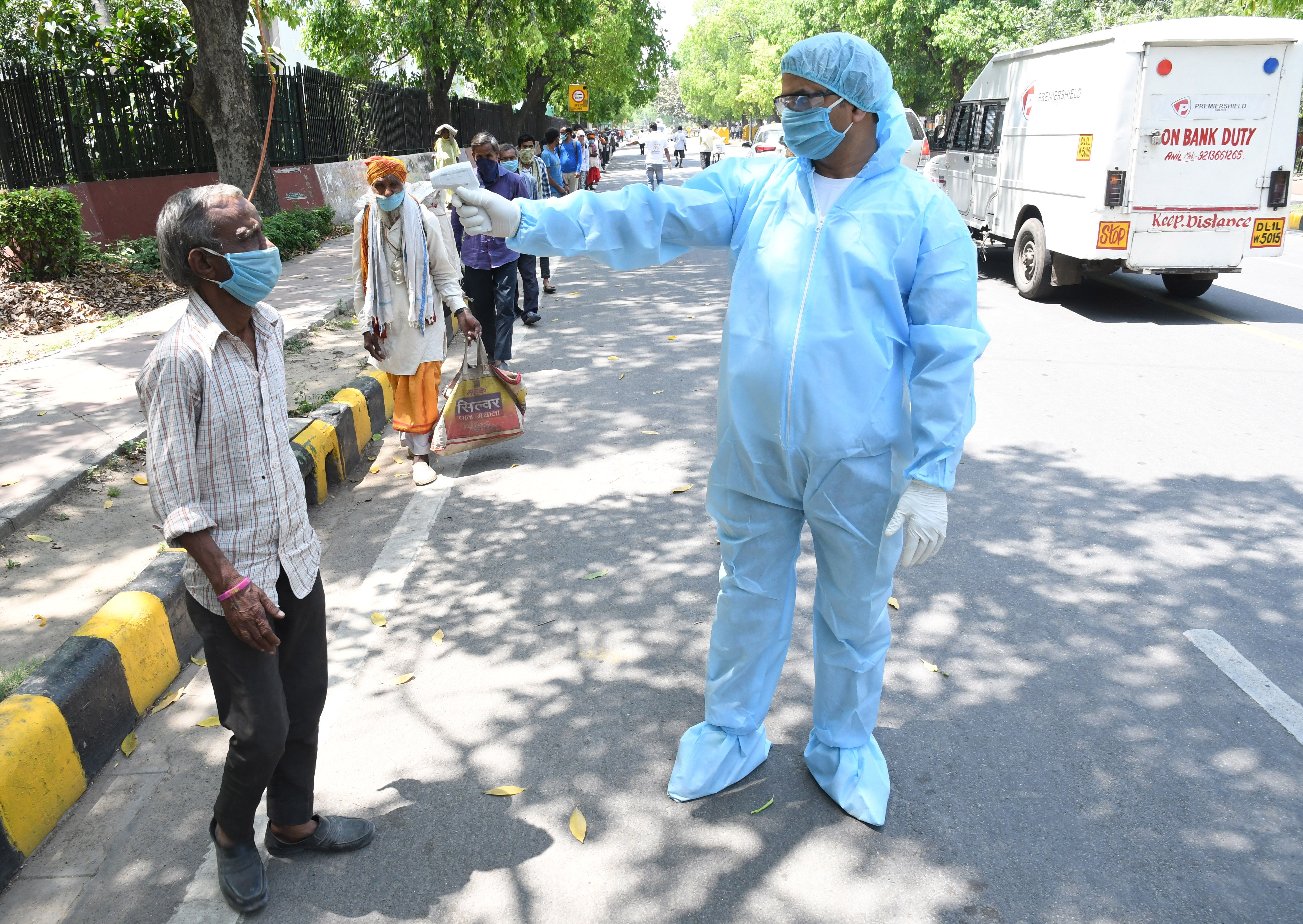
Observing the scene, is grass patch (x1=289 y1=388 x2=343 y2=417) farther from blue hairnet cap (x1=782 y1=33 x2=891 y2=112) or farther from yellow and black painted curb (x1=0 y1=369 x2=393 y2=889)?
blue hairnet cap (x1=782 y1=33 x2=891 y2=112)

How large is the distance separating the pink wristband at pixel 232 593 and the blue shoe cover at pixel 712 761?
142cm

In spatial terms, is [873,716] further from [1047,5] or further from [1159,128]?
[1047,5]

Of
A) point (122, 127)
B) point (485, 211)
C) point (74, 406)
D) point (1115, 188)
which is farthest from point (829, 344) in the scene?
point (122, 127)

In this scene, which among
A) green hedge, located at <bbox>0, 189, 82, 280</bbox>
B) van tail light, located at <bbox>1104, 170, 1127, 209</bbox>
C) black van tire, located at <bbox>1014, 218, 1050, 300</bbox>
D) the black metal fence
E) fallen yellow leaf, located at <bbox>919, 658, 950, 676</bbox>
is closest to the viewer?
fallen yellow leaf, located at <bbox>919, 658, 950, 676</bbox>

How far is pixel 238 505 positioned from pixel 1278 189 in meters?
9.85

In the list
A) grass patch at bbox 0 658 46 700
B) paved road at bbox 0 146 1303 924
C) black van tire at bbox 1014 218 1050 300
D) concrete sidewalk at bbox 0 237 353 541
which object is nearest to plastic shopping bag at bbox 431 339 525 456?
paved road at bbox 0 146 1303 924

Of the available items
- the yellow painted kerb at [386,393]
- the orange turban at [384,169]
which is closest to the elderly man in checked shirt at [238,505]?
the orange turban at [384,169]

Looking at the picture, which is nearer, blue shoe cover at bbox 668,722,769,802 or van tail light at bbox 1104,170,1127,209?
blue shoe cover at bbox 668,722,769,802

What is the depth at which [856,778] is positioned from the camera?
2895mm

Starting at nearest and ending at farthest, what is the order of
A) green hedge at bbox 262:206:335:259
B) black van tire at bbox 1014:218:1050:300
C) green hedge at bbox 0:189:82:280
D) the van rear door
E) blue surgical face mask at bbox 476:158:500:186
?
1. blue surgical face mask at bbox 476:158:500:186
2. the van rear door
3. green hedge at bbox 0:189:82:280
4. black van tire at bbox 1014:218:1050:300
5. green hedge at bbox 262:206:335:259

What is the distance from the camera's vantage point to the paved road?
2.62 m

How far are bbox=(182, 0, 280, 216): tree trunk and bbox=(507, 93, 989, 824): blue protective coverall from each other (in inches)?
365

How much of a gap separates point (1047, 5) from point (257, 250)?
3067 centimetres

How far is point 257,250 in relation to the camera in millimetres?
2314
